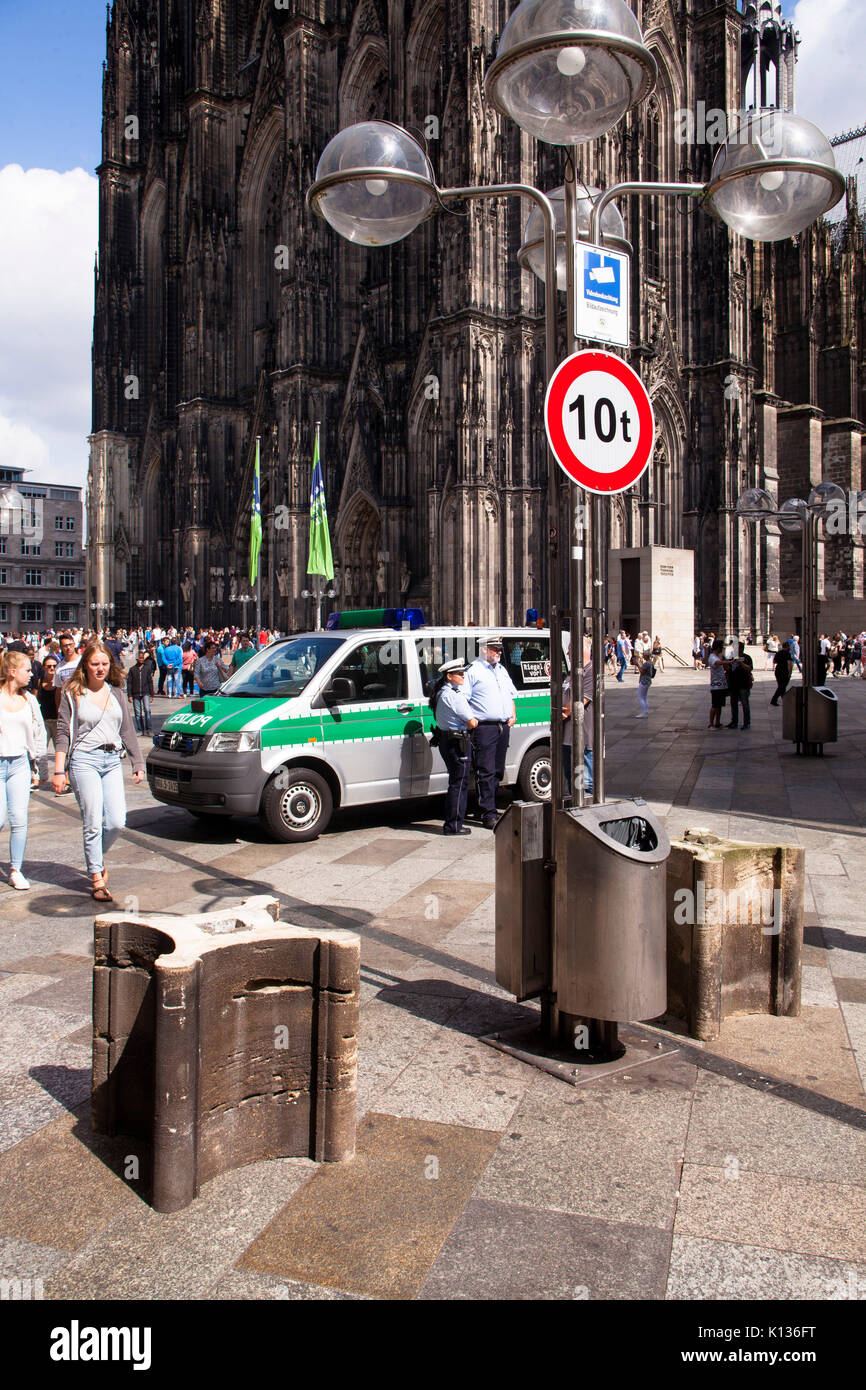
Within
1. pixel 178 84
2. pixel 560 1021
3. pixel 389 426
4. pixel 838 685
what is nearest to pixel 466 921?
pixel 560 1021

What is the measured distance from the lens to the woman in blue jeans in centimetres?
649

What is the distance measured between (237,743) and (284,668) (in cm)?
109

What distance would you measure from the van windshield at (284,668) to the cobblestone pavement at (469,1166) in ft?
10.3

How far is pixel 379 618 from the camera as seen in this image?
1034 centimetres

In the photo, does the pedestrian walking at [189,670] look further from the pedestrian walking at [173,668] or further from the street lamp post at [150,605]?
the street lamp post at [150,605]

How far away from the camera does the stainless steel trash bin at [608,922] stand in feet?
12.3

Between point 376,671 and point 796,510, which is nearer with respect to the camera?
point 376,671

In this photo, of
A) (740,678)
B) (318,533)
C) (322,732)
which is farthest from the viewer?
(318,533)

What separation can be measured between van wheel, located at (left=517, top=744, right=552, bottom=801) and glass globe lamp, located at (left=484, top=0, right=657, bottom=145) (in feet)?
21.4

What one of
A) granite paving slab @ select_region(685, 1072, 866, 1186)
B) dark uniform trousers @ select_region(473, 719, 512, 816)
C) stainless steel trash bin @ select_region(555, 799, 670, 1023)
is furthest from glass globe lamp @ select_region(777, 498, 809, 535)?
granite paving slab @ select_region(685, 1072, 866, 1186)

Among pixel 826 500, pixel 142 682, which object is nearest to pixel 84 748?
pixel 142 682

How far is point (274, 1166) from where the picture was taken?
10.5 feet

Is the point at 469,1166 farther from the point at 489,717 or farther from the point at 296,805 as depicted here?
the point at 489,717

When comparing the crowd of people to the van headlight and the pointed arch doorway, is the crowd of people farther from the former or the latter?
the pointed arch doorway
